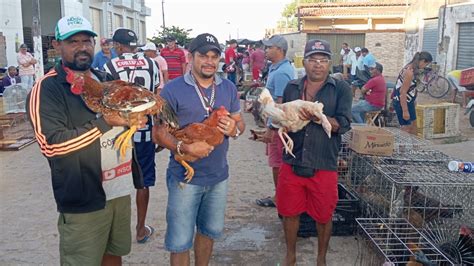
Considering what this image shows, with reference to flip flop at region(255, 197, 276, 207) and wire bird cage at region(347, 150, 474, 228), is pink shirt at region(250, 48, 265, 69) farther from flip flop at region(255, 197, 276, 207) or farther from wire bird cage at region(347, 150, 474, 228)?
wire bird cage at region(347, 150, 474, 228)

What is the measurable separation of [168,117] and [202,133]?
253 millimetres

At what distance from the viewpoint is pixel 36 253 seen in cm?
438

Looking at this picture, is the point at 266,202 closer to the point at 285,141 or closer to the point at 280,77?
the point at 280,77

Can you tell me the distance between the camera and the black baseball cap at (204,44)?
328 cm

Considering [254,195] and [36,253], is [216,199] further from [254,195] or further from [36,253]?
[254,195]

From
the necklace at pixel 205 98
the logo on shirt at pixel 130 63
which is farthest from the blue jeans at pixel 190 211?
the logo on shirt at pixel 130 63

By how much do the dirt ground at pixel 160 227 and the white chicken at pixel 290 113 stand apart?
1.32 m

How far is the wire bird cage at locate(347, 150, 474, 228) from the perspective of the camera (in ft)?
13.9

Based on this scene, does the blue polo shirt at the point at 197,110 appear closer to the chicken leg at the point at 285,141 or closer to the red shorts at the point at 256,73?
the chicken leg at the point at 285,141

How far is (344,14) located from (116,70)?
1203 inches

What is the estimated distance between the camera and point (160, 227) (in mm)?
5020

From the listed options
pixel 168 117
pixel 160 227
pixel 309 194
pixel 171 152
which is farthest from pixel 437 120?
pixel 168 117

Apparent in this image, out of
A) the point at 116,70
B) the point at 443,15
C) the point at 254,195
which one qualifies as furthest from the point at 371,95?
the point at 443,15

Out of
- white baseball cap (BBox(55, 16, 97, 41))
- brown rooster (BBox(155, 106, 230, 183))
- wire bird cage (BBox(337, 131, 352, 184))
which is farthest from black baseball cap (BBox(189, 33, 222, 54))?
wire bird cage (BBox(337, 131, 352, 184))
